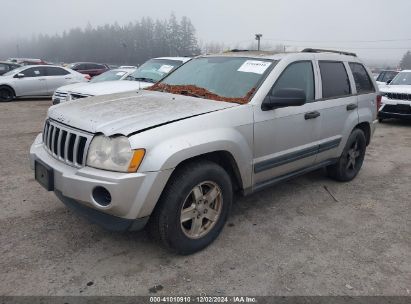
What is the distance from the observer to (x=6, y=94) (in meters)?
13.3

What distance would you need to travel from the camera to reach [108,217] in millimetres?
2762

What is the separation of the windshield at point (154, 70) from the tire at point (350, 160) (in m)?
4.23

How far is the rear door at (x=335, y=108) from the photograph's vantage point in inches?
169

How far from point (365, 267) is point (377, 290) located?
30 centimetres

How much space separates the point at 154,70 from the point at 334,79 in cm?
465

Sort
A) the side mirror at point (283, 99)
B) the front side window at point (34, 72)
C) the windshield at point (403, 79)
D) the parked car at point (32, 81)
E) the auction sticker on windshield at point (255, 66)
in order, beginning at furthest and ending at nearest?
the front side window at point (34, 72) < the parked car at point (32, 81) < the windshield at point (403, 79) < the auction sticker on windshield at point (255, 66) < the side mirror at point (283, 99)

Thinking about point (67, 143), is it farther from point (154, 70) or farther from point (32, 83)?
point (32, 83)

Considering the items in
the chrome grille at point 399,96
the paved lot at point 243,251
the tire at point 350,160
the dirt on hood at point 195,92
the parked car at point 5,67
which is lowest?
the paved lot at point 243,251

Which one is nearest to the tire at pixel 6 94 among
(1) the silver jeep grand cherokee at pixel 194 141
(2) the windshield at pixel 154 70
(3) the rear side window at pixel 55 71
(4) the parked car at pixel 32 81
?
(4) the parked car at pixel 32 81

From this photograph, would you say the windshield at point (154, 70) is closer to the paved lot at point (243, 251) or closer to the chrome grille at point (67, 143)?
the paved lot at point (243, 251)

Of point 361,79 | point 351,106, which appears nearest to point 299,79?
point 351,106

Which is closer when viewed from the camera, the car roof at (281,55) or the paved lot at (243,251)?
the paved lot at (243,251)

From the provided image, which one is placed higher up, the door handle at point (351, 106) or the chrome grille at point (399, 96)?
the door handle at point (351, 106)

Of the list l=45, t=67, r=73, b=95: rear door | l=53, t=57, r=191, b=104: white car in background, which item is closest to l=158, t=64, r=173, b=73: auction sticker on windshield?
l=53, t=57, r=191, b=104: white car in background
